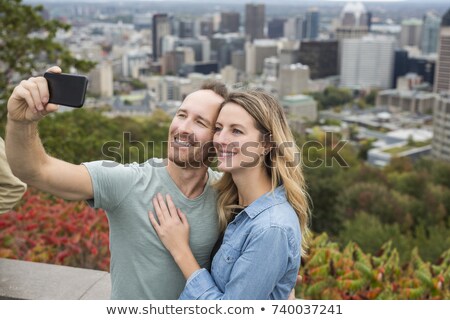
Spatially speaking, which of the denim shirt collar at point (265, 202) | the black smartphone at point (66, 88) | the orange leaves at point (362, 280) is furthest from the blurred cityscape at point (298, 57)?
the black smartphone at point (66, 88)

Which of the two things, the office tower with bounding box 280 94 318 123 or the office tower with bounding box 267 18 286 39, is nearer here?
the office tower with bounding box 280 94 318 123

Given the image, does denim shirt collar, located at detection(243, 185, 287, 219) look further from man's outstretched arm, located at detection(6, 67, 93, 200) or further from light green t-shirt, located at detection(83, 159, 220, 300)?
man's outstretched arm, located at detection(6, 67, 93, 200)

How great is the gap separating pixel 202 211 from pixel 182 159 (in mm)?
140

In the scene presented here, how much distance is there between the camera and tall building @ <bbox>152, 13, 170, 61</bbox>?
8169cm

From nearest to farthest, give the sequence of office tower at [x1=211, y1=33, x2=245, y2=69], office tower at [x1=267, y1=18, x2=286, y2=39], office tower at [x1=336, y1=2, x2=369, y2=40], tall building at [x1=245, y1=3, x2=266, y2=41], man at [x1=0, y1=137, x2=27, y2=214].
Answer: man at [x1=0, y1=137, x2=27, y2=214] < office tower at [x1=211, y1=33, x2=245, y2=69] < tall building at [x1=245, y1=3, x2=266, y2=41] < office tower at [x1=336, y1=2, x2=369, y2=40] < office tower at [x1=267, y1=18, x2=286, y2=39]

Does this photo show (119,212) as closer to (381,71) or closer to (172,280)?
(172,280)

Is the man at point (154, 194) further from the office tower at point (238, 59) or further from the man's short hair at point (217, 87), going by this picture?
the office tower at point (238, 59)

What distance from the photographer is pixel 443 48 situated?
222 feet

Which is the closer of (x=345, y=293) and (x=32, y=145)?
(x=32, y=145)

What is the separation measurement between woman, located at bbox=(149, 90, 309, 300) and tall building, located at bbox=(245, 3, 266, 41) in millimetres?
88616

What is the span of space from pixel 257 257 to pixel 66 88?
523mm

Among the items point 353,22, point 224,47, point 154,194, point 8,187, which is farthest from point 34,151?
point 353,22

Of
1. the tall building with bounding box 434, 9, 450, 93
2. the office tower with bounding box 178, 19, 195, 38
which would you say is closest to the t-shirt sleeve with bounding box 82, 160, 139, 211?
the tall building with bounding box 434, 9, 450, 93

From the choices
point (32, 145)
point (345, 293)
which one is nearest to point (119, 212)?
point (32, 145)
